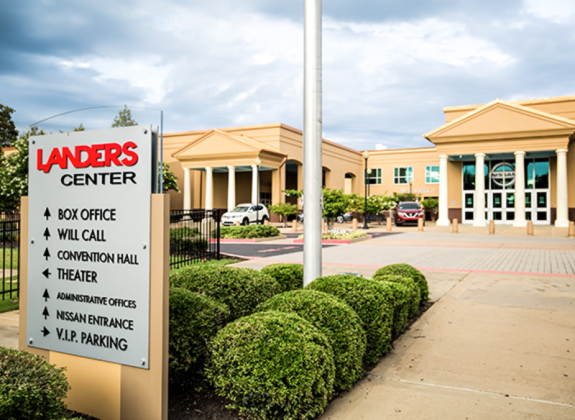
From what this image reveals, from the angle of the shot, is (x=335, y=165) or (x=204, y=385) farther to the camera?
(x=335, y=165)

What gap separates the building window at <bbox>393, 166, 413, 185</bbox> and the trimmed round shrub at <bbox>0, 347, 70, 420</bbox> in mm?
53881

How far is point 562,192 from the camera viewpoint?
3347 centimetres

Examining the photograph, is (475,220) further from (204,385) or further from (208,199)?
(204,385)

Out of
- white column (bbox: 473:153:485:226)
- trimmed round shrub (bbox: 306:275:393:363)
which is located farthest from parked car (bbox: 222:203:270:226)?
trimmed round shrub (bbox: 306:275:393:363)

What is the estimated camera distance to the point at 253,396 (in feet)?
10.1

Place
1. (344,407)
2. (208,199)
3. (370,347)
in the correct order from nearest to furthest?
(344,407), (370,347), (208,199)

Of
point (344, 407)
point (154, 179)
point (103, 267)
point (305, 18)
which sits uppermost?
point (305, 18)

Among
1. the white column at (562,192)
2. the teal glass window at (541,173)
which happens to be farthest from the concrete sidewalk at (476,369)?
the teal glass window at (541,173)

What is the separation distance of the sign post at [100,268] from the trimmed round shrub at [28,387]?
45cm

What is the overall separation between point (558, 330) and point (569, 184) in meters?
36.1

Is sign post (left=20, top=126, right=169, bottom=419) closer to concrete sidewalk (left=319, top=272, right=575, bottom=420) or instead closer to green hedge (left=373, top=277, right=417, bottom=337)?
concrete sidewalk (left=319, top=272, right=575, bottom=420)

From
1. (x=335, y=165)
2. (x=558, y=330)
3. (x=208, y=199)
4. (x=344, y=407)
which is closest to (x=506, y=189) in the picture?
(x=335, y=165)

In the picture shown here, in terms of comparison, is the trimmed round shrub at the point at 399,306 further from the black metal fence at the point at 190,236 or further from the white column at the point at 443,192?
the white column at the point at 443,192

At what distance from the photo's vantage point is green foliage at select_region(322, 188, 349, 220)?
86.7ft
